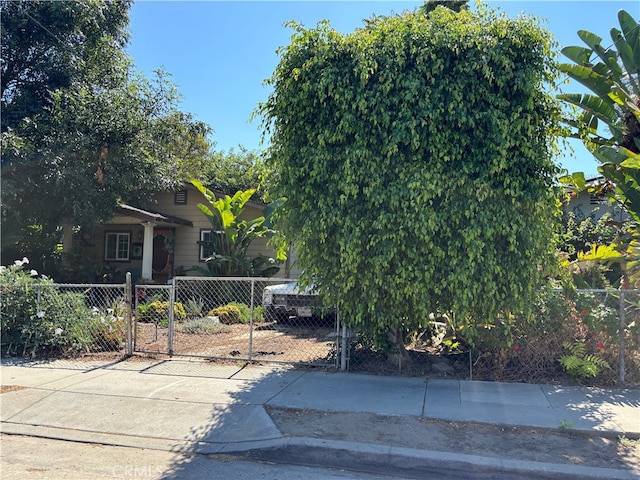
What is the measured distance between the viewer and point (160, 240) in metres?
18.4

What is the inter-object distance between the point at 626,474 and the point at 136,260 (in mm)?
17412

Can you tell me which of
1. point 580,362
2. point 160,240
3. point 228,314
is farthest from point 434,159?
point 160,240

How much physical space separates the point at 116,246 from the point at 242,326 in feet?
30.8

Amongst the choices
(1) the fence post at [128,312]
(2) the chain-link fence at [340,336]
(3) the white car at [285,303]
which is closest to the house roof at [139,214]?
(2) the chain-link fence at [340,336]

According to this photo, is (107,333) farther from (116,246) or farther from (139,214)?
(116,246)

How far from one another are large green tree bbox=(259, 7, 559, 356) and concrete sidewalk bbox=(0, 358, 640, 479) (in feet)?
3.50

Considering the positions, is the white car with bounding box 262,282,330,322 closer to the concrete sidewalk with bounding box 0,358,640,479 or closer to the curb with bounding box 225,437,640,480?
the concrete sidewalk with bounding box 0,358,640,479

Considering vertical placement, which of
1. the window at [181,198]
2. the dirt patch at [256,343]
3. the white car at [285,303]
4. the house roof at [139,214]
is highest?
the window at [181,198]

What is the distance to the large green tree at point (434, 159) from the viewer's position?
6191mm

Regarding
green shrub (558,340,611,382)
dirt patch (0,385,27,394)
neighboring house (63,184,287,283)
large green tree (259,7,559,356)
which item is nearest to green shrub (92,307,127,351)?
dirt patch (0,385,27,394)

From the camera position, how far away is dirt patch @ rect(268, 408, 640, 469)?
15.0 feet

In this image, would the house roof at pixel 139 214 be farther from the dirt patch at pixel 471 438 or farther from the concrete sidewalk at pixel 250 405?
the dirt patch at pixel 471 438

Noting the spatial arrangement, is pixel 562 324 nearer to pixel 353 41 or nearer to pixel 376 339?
pixel 376 339

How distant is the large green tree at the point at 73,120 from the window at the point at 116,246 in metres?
3.05
